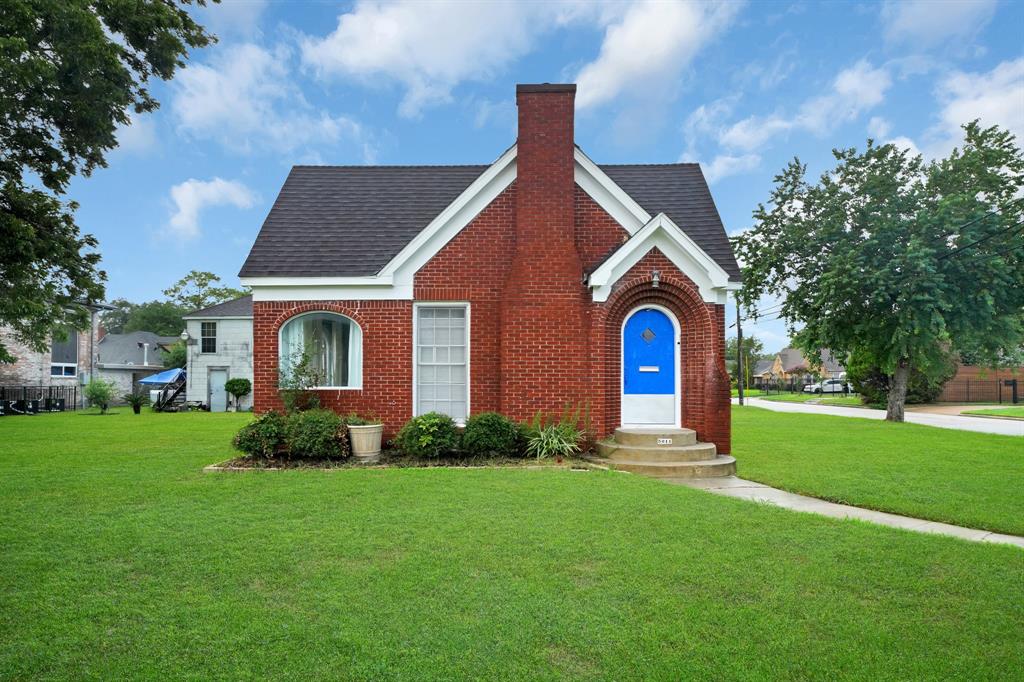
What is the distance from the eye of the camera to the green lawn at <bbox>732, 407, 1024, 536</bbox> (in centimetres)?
684

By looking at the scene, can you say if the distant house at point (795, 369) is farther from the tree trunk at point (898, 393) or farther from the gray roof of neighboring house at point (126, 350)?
the gray roof of neighboring house at point (126, 350)

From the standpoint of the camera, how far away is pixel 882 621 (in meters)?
3.61

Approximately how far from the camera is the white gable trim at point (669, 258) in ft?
33.0

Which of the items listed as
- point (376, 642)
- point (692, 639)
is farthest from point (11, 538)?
point (692, 639)

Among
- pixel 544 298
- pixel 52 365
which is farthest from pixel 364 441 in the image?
pixel 52 365

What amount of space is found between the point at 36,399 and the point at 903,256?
39.0 meters

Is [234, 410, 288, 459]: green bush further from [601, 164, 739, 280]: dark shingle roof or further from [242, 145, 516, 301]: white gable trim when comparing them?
[601, 164, 739, 280]: dark shingle roof

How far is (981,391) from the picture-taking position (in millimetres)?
37406

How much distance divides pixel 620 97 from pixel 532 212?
634cm

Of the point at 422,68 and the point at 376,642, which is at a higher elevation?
the point at 422,68

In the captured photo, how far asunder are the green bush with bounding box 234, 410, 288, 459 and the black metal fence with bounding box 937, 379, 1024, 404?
4163cm

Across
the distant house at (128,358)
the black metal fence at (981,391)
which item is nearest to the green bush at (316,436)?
the distant house at (128,358)

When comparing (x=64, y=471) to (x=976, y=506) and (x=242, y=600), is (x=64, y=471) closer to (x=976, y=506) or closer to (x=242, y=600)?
(x=242, y=600)

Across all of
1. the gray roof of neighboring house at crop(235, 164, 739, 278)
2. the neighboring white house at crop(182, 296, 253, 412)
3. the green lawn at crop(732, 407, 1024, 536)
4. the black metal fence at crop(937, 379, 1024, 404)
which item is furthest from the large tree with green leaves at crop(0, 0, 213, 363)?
the black metal fence at crop(937, 379, 1024, 404)
